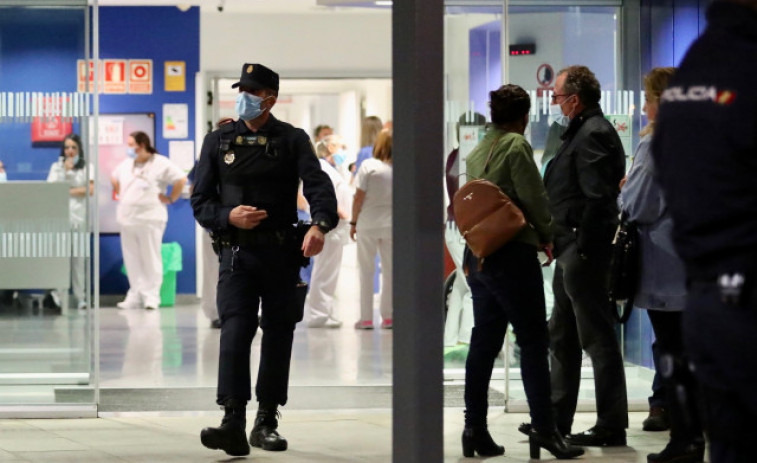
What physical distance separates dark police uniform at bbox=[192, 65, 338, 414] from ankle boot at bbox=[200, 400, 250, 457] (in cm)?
6

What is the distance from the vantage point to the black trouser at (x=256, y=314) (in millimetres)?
5605

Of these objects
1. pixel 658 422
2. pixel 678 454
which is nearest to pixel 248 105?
pixel 678 454

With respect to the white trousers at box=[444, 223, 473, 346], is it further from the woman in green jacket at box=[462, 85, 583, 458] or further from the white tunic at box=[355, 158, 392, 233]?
the white tunic at box=[355, 158, 392, 233]

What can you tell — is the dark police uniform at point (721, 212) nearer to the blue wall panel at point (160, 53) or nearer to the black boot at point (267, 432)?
the black boot at point (267, 432)

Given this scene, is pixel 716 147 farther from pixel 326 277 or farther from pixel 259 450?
pixel 326 277

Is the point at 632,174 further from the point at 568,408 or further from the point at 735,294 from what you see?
the point at 735,294

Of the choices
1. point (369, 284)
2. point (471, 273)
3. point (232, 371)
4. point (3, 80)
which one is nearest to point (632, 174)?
point (471, 273)

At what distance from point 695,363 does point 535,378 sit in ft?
8.81

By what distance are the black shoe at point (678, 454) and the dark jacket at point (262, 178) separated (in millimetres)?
1688

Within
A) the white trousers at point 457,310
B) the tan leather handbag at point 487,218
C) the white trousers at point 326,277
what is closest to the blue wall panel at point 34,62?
the white trousers at point 457,310

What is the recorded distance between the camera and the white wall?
1508cm

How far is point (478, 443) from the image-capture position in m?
5.61

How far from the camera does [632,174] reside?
5.28 metres

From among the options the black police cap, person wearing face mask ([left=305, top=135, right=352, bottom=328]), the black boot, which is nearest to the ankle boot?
the black boot
